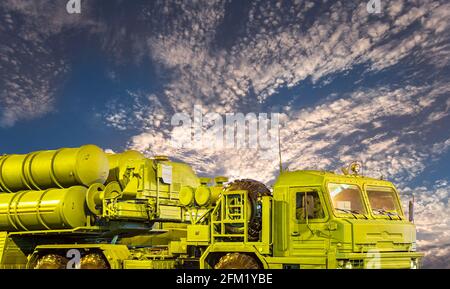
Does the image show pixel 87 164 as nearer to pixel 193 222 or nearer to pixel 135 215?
pixel 135 215

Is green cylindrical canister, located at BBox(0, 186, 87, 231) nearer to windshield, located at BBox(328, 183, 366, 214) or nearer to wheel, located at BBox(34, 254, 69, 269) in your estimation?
wheel, located at BBox(34, 254, 69, 269)

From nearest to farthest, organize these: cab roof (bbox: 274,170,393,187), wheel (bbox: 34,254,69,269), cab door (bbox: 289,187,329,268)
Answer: cab door (bbox: 289,187,329,268) → cab roof (bbox: 274,170,393,187) → wheel (bbox: 34,254,69,269)

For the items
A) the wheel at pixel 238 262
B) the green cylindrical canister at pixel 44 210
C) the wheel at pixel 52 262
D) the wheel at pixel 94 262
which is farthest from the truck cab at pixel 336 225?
the wheel at pixel 52 262

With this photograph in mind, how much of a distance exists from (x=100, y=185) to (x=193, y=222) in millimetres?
3427

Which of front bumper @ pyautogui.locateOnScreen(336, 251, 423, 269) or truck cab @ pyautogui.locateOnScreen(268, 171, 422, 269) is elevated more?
truck cab @ pyautogui.locateOnScreen(268, 171, 422, 269)

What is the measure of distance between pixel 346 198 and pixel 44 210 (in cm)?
889

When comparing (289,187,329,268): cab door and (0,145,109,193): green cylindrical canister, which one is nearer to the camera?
(289,187,329,268): cab door

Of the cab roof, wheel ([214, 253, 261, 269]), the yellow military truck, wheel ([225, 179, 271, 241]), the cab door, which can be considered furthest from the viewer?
wheel ([225, 179, 271, 241])

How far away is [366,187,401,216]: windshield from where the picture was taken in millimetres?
13664

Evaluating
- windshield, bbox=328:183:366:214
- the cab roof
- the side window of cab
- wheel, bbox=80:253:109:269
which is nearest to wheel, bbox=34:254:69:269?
wheel, bbox=80:253:109:269

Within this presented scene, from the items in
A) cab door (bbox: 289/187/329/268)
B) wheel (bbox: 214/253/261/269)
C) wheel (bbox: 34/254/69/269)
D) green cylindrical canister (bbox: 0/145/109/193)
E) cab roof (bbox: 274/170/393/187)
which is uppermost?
green cylindrical canister (bbox: 0/145/109/193)

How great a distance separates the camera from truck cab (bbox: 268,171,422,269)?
12.5 metres

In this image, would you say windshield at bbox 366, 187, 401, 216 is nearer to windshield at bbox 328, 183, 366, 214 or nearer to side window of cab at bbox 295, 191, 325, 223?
windshield at bbox 328, 183, 366, 214
